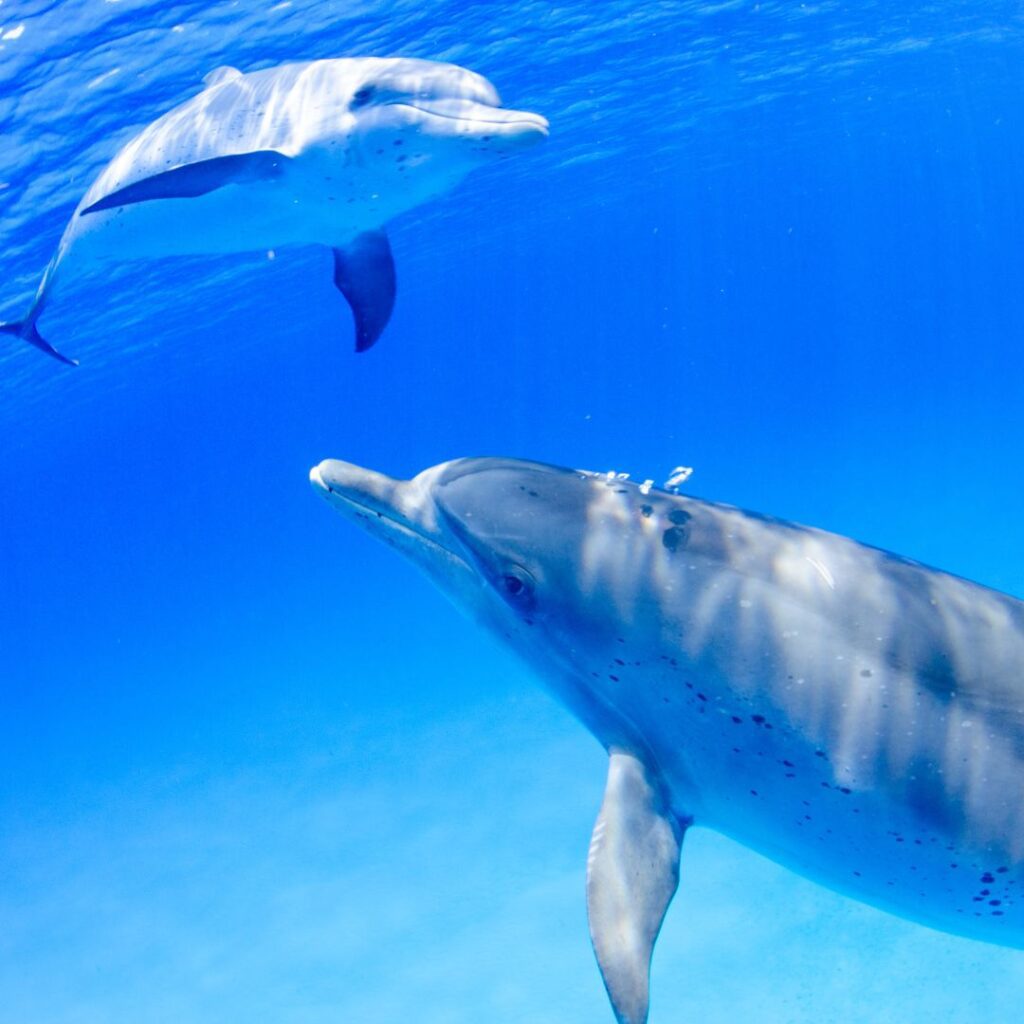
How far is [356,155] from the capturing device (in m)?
7.42

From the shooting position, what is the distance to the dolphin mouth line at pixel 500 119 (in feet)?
21.2

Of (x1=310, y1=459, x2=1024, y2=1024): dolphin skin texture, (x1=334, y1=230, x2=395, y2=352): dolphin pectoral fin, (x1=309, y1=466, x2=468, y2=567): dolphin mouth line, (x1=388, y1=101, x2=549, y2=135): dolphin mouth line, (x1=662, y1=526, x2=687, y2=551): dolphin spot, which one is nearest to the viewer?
(x1=310, y1=459, x2=1024, y2=1024): dolphin skin texture

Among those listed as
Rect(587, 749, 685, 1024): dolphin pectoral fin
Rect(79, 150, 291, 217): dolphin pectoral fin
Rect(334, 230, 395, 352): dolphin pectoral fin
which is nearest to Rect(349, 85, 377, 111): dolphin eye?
Rect(79, 150, 291, 217): dolphin pectoral fin

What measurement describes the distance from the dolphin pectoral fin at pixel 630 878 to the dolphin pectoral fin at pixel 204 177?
569 centimetres

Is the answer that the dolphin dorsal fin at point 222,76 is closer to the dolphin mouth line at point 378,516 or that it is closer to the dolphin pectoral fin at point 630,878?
the dolphin mouth line at point 378,516

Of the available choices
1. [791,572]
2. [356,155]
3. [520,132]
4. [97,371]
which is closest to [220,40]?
[356,155]

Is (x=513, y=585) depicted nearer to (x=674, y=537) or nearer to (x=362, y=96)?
(x=674, y=537)

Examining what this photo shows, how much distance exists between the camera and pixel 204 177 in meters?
7.73

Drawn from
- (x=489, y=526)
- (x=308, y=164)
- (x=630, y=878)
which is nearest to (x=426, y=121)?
(x=308, y=164)

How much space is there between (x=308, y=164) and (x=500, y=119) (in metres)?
1.83

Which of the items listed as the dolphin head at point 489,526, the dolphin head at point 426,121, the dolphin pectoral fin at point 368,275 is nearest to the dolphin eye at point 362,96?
the dolphin head at point 426,121

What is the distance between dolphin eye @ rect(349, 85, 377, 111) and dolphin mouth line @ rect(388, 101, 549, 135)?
0.22 m

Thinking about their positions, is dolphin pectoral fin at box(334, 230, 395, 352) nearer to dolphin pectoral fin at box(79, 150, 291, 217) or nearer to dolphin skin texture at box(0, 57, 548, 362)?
dolphin skin texture at box(0, 57, 548, 362)

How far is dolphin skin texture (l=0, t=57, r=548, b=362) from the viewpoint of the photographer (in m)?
6.91
